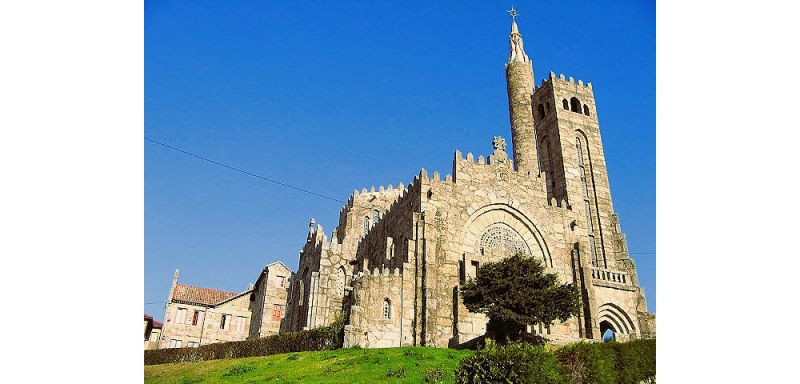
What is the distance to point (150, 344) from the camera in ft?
167

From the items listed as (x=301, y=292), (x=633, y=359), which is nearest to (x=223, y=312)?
(x=301, y=292)

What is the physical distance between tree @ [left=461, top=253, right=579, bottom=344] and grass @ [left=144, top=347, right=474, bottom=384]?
A: 248 cm

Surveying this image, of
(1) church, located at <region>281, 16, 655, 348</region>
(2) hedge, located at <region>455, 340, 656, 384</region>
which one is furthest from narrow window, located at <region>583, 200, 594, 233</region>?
(2) hedge, located at <region>455, 340, 656, 384</region>

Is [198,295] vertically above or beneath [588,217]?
beneath

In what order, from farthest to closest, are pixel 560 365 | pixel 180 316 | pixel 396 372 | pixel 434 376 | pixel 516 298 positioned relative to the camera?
pixel 180 316
pixel 516 298
pixel 396 372
pixel 434 376
pixel 560 365

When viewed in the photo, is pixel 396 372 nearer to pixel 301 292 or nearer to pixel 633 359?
pixel 633 359

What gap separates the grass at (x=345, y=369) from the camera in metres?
17.2

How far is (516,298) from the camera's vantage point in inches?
947

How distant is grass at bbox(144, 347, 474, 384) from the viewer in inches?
679

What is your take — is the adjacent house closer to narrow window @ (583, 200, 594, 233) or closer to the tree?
narrow window @ (583, 200, 594, 233)

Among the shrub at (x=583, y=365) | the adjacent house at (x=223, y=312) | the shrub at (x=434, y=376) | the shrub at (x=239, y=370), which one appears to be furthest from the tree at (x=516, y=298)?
the adjacent house at (x=223, y=312)

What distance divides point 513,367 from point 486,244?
21.1 meters
